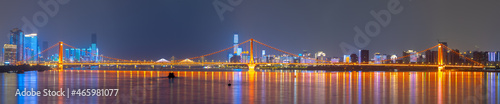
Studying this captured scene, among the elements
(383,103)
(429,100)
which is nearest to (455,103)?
(429,100)

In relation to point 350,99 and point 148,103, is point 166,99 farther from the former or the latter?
point 350,99

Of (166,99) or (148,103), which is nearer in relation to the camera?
(148,103)

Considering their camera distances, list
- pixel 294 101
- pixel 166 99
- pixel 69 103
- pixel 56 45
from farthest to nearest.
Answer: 1. pixel 56 45
2. pixel 166 99
3. pixel 294 101
4. pixel 69 103

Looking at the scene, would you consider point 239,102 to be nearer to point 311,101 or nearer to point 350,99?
point 311,101

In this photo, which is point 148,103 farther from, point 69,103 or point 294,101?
point 294,101

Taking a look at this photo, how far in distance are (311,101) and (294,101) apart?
760 millimetres

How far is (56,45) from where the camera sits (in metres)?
108

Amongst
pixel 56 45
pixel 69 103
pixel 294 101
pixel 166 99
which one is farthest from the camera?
pixel 56 45

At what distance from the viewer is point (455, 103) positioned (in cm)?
2158

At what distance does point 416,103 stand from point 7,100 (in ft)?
52.1

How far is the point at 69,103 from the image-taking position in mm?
20328

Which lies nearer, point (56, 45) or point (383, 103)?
point (383, 103)

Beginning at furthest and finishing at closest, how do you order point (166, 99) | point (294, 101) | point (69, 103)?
point (166, 99)
point (294, 101)
point (69, 103)

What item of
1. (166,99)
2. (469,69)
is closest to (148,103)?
(166,99)
